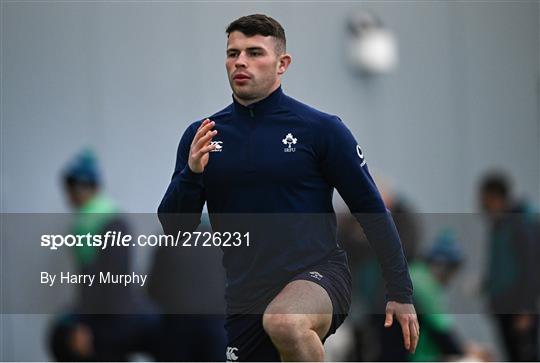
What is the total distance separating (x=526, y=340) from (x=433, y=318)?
1154 mm

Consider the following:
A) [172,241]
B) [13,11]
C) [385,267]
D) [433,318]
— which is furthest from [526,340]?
[13,11]

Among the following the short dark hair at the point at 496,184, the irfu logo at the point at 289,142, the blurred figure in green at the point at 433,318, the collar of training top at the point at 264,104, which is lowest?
the blurred figure in green at the point at 433,318

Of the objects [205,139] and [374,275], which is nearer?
[205,139]

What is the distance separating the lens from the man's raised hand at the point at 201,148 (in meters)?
5.59

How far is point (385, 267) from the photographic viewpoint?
19.0 feet

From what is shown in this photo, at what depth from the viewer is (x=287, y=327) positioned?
5.39 m

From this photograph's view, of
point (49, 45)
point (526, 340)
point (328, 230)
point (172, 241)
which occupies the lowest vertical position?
point (526, 340)

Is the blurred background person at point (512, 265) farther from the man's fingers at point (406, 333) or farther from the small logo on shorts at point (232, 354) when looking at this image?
the small logo on shorts at point (232, 354)

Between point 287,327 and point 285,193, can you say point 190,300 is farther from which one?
point 287,327

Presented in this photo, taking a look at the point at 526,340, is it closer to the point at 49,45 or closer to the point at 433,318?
the point at 433,318

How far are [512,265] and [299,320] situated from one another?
3.22 meters

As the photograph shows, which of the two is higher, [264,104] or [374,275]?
[264,104]

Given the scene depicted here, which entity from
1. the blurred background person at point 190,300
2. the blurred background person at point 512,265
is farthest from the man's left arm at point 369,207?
the blurred background person at point 512,265

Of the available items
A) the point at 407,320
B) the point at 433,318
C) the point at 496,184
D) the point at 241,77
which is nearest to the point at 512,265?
the point at 496,184
